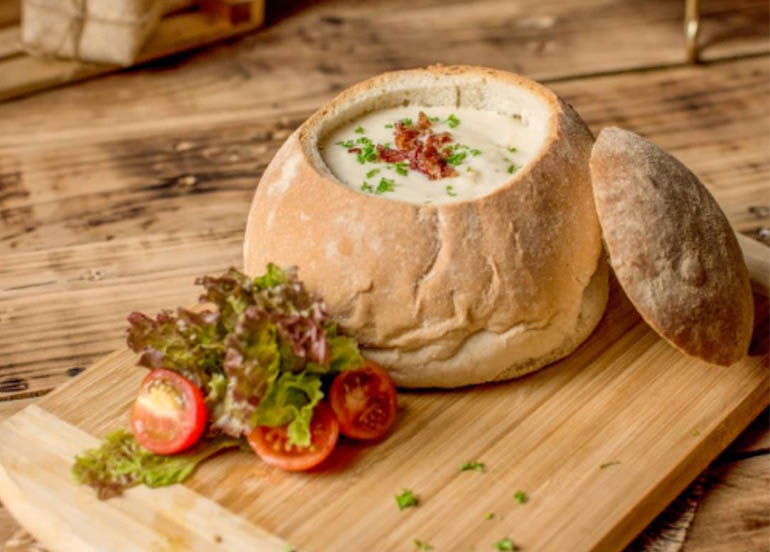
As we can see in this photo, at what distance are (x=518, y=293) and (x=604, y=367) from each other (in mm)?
304

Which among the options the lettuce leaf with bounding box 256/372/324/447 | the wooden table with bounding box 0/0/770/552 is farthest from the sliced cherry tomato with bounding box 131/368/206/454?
the wooden table with bounding box 0/0/770/552

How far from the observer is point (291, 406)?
223cm

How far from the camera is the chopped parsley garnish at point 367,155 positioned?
8.45 ft

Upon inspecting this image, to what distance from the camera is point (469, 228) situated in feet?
7.72

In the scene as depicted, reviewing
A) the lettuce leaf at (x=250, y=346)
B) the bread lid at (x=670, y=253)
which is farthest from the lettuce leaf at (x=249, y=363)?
the bread lid at (x=670, y=253)

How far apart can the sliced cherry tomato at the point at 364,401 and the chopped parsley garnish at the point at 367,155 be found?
0.45m

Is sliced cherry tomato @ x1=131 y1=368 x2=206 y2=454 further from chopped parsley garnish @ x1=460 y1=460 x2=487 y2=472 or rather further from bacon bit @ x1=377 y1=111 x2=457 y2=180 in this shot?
bacon bit @ x1=377 y1=111 x2=457 y2=180

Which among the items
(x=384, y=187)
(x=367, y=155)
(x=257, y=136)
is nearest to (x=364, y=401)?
(x=384, y=187)

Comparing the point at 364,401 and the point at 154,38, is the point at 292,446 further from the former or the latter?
the point at 154,38

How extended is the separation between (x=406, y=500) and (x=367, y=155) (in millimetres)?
754

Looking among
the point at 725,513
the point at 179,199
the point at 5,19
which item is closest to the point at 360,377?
the point at 725,513

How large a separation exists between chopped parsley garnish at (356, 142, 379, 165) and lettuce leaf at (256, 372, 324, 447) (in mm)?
536

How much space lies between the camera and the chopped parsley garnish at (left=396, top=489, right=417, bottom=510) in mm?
2193

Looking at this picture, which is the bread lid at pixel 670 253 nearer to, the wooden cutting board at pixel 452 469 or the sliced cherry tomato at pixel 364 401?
the wooden cutting board at pixel 452 469
